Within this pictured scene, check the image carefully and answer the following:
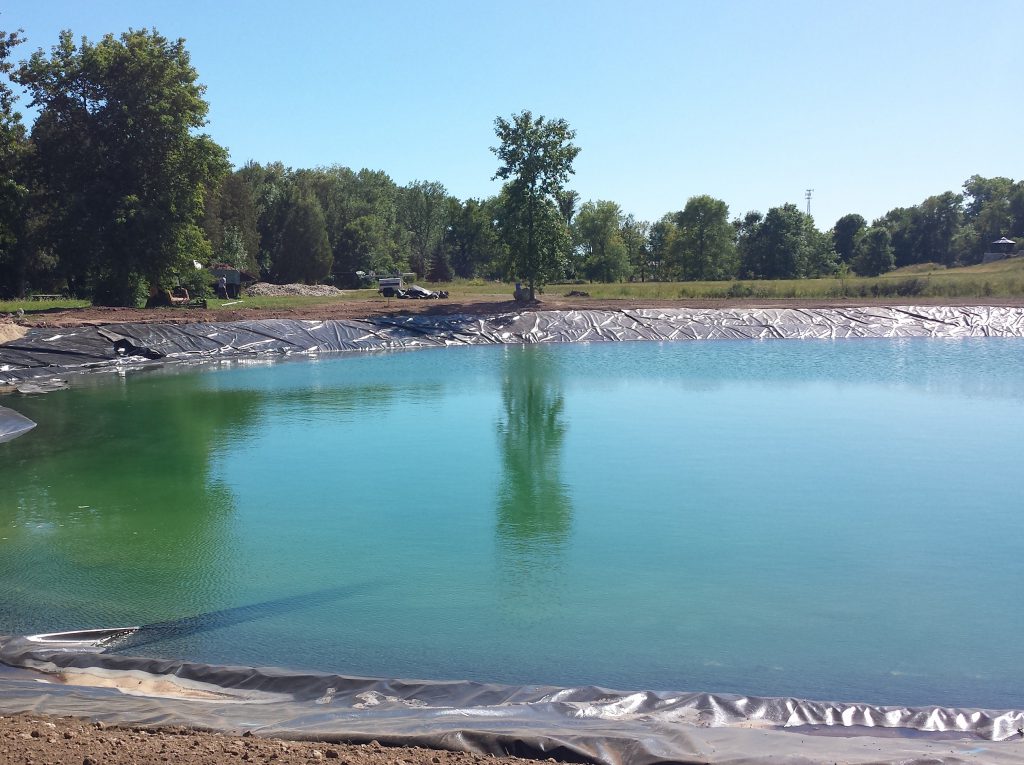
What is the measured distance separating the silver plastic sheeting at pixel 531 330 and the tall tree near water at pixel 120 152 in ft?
17.2

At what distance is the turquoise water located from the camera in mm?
6328

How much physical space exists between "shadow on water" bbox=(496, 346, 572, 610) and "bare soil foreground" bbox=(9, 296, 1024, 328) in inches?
486

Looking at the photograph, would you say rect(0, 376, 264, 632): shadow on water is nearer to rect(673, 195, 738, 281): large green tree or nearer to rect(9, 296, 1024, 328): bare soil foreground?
rect(9, 296, 1024, 328): bare soil foreground

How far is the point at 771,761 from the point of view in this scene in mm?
4102

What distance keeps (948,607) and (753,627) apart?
5.72 ft

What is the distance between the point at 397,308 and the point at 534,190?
708 cm

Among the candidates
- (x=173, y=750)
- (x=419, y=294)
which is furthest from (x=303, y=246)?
(x=173, y=750)

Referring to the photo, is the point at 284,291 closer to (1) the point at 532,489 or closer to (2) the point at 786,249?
(2) the point at 786,249

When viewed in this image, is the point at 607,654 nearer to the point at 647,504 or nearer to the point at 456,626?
the point at 456,626

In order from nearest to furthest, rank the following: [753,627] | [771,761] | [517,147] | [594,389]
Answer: [771,761], [753,627], [594,389], [517,147]

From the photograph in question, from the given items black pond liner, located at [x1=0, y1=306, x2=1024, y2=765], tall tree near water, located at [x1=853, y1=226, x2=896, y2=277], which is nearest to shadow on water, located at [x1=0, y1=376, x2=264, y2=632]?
black pond liner, located at [x1=0, y1=306, x2=1024, y2=765]

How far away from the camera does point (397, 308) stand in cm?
3322

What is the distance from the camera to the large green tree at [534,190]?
33.7 metres

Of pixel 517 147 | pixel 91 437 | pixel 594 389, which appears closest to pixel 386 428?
pixel 91 437
